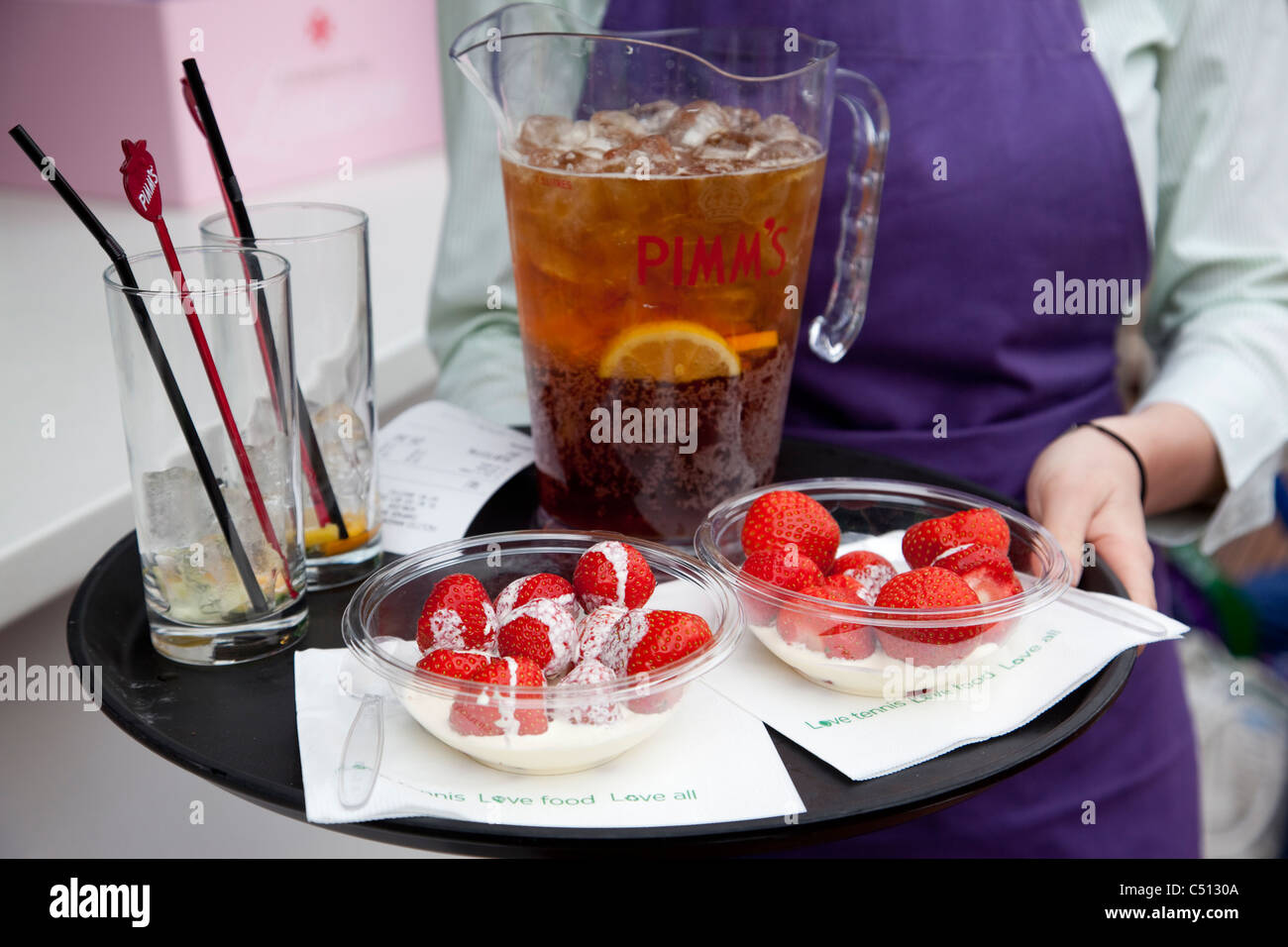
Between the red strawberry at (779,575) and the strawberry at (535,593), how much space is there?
0.38ft

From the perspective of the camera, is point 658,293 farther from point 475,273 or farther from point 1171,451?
point 1171,451

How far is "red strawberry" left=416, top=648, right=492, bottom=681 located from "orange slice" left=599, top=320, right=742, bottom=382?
0.93 ft

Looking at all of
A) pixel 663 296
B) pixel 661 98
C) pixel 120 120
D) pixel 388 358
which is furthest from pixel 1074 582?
pixel 120 120

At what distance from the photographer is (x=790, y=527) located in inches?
32.6

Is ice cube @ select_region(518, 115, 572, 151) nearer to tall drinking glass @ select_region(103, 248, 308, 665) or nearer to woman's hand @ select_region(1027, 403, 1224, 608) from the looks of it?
tall drinking glass @ select_region(103, 248, 308, 665)

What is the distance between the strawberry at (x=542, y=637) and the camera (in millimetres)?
709

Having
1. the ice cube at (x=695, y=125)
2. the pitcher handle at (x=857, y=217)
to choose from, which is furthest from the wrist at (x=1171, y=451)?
the ice cube at (x=695, y=125)

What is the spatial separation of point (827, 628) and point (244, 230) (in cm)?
48

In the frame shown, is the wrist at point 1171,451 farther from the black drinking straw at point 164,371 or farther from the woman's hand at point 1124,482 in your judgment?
the black drinking straw at point 164,371

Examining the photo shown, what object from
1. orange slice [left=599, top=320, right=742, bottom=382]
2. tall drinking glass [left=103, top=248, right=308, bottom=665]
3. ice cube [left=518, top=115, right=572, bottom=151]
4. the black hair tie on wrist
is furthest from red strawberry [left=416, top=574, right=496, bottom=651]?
the black hair tie on wrist

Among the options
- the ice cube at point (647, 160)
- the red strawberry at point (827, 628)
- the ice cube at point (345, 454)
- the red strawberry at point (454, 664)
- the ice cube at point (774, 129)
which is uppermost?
the ice cube at point (774, 129)

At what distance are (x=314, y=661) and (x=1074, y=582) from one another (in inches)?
21.9

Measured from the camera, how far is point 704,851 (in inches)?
25.0
